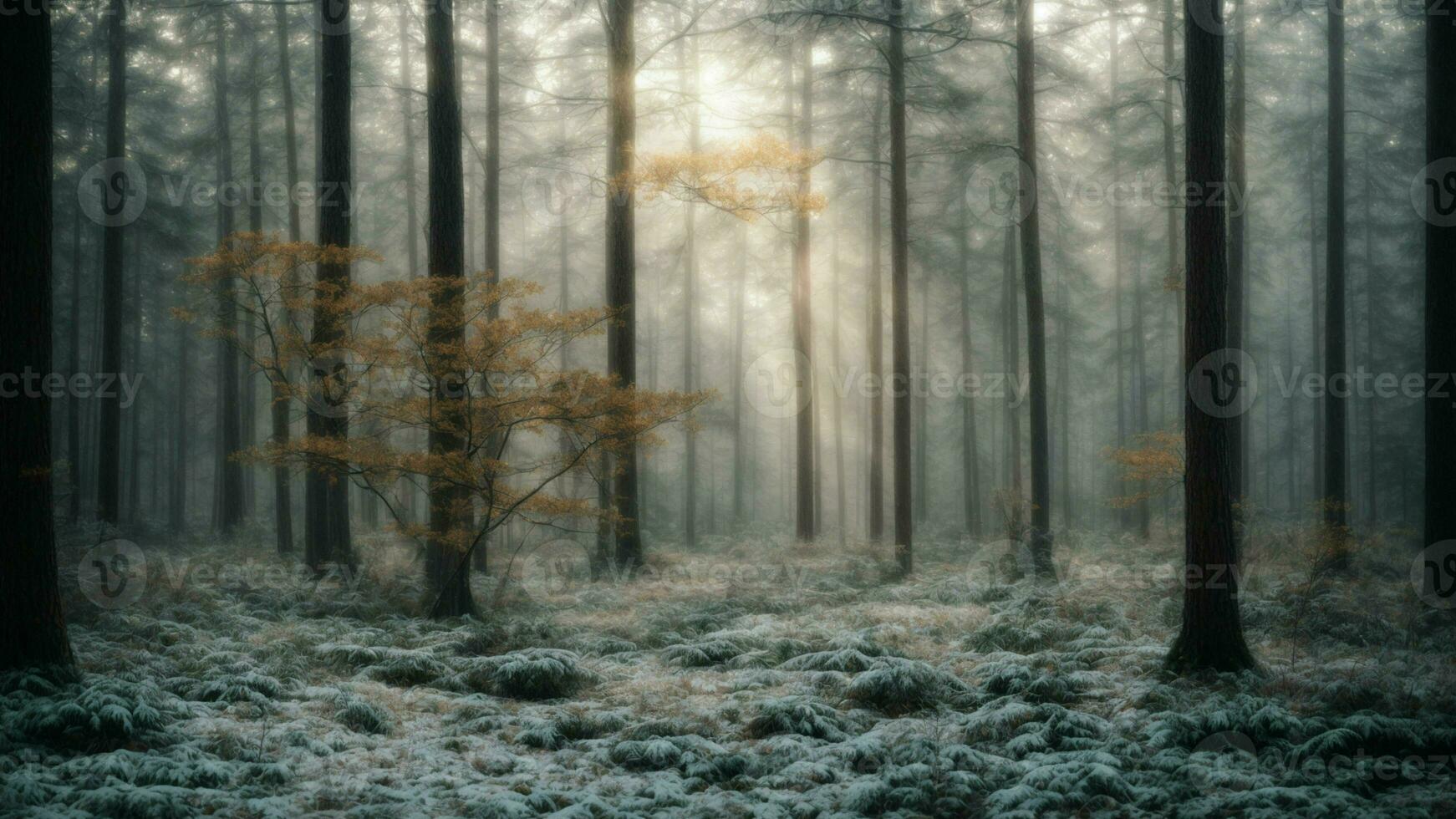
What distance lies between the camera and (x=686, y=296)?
24250mm

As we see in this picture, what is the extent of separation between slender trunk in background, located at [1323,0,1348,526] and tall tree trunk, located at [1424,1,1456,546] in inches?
142

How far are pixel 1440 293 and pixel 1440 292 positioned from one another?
0.04ft

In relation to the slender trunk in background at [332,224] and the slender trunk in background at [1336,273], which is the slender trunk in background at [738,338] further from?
the slender trunk in background at [1336,273]

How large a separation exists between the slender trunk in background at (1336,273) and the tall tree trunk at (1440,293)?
3605 mm

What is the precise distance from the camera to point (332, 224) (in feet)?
37.6

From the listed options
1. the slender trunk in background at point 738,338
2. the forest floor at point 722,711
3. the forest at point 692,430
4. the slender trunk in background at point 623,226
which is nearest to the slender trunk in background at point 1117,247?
the forest at point 692,430

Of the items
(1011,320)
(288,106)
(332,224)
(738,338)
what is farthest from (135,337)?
(1011,320)

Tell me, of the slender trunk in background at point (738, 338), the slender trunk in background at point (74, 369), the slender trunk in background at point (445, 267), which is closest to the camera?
the slender trunk in background at point (445, 267)

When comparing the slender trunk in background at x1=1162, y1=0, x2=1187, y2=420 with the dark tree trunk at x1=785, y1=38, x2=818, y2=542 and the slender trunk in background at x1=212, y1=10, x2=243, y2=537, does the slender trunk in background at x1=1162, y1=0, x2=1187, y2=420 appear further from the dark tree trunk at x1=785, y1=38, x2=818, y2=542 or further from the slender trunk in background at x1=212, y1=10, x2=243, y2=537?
the slender trunk in background at x1=212, y1=10, x2=243, y2=537

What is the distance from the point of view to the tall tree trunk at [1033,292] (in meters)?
14.0

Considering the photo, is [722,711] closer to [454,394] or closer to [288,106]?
[454,394]

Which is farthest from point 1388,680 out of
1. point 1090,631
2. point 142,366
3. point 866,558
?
point 142,366

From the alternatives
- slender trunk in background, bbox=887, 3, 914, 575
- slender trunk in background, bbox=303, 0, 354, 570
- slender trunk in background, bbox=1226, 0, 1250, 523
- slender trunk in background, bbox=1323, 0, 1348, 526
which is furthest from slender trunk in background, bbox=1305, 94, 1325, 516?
slender trunk in background, bbox=303, 0, 354, 570

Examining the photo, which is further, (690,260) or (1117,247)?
(1117,247)
